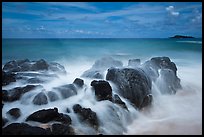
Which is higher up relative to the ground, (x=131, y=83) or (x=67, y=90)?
(x=131, y=83)

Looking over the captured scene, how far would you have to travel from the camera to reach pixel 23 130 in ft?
16.0

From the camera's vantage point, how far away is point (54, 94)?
21.7 feet

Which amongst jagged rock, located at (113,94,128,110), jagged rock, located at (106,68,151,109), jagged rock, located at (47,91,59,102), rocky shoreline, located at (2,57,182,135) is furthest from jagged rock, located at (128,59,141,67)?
jagged rock, located at (47,91,59,102)

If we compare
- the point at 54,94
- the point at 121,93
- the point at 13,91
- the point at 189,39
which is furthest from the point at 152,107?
the point at 13,91

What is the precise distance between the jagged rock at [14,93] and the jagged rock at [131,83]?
2206 mm

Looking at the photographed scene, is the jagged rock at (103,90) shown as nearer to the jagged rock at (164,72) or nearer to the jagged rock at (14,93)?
the jagged rock at (14,93)

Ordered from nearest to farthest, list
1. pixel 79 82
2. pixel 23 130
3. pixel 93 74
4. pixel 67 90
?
pixel 23 130 < pixel 67 90 < pixel 79 82 < pixel 93 74

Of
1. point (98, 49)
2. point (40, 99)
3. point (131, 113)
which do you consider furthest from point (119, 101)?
point (98, 49)

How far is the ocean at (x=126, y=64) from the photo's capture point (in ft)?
20.3

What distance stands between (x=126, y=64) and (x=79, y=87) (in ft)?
7.19

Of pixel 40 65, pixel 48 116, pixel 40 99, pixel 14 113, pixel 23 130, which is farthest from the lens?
pixel 40 65

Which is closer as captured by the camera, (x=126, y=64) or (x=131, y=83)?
(x=131, y=83)

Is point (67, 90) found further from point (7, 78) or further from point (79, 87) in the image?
point (7, 78)

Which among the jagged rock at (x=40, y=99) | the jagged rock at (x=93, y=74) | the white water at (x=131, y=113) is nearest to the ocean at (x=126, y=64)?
the white water at (x=131, y=113)
